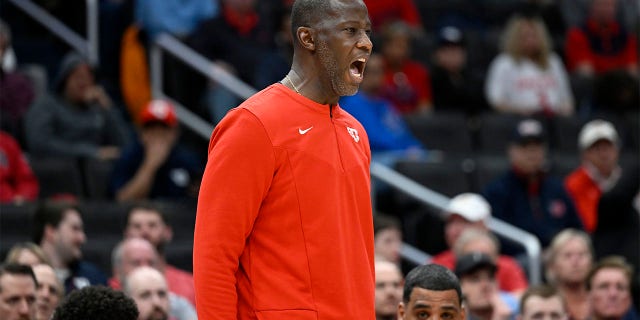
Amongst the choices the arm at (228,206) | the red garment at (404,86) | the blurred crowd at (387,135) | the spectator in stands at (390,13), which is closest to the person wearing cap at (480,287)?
the blurred crowd at (387,135)

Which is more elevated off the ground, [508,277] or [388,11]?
[388,11]

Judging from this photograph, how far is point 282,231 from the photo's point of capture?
373 cm

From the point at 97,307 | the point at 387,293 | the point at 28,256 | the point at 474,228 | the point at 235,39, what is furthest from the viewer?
the point at 235,39

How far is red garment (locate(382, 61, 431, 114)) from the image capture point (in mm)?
11664

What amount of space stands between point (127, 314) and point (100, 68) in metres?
7.01

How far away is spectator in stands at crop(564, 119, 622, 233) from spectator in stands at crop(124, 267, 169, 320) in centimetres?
459

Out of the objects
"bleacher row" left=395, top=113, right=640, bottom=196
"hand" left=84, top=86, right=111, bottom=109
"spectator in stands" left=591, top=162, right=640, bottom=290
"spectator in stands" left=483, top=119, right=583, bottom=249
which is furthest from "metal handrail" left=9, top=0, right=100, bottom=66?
"spectator in stands" left=591, top=162, right=640, bottom=290

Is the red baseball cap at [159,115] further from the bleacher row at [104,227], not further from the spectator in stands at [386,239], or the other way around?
the spectator in stands at [386,239]

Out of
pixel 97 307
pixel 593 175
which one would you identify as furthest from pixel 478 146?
pixel 97 307

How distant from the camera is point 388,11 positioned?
504 inches

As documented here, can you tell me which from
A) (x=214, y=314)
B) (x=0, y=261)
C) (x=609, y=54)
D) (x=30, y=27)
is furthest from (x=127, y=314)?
(x=609, y=54)

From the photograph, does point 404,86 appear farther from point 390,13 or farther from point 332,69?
point 332,69

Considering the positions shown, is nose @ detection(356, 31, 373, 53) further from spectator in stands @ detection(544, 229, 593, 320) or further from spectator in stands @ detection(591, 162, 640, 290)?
spectator in stands @ detection(591, 162, 640, 290)

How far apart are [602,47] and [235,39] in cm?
420
